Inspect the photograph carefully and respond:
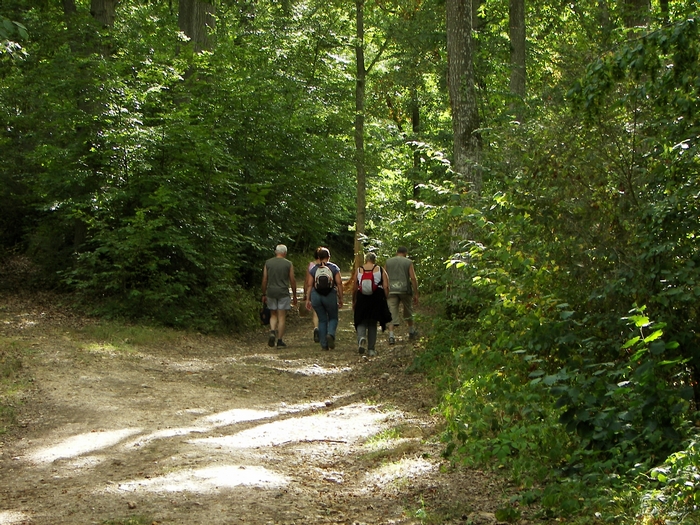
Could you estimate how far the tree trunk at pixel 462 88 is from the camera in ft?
44.2

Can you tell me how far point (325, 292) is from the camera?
1384 centimetres

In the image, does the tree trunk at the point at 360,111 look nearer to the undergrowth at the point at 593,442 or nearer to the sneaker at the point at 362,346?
the sneaker at the point at 362,346

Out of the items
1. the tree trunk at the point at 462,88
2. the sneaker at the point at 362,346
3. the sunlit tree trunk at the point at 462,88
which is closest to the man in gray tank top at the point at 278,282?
the sneaker at the point at 362,346

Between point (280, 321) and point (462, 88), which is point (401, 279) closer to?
point (280, 321)

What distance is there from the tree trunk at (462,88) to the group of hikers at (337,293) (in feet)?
7.63

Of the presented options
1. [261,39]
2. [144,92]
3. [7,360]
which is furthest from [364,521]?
[261,39]

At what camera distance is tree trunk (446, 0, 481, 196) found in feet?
44.2

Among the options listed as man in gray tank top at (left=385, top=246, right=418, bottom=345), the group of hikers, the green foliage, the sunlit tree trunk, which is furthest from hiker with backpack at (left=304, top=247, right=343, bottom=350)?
the green foliage

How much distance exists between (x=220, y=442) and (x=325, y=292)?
20.8 ft

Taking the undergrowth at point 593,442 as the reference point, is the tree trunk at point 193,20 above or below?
above

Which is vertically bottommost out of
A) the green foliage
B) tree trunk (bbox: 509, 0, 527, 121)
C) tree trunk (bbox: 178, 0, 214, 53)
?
the green foliage

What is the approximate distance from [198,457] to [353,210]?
32.1 meters

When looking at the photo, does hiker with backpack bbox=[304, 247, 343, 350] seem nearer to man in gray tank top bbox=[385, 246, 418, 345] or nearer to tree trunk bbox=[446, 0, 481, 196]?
man in gray tank top bbox=[385, 246, 418, 345]

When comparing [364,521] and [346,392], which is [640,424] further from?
[346,392]
